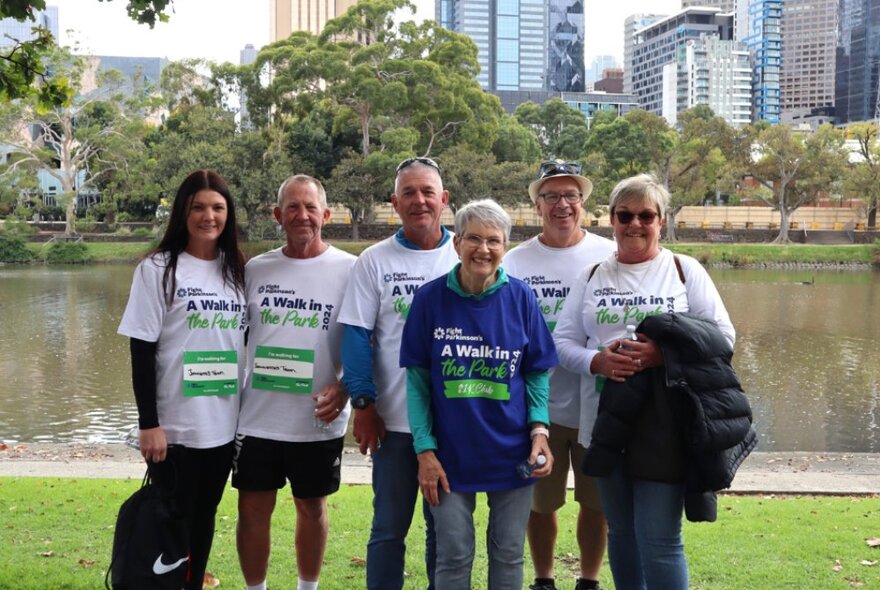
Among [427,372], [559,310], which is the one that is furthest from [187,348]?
[559,310]

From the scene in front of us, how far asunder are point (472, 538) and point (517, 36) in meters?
133

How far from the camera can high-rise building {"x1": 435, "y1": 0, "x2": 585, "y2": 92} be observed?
12569 cm

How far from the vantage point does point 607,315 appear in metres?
3.23

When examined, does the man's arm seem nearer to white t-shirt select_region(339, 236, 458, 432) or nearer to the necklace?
white t-shirt select_region(339, 236, 458, 432)

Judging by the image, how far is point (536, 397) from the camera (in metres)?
3.04

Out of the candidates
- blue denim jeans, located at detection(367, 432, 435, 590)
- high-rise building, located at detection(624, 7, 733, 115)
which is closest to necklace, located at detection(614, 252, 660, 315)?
blue denim jeans, located at detection(367, 432, 435, 590)

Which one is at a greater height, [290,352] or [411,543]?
[290,352]

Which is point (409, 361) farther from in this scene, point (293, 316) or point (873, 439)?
point (873, 439)

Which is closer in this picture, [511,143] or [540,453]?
[540,453]

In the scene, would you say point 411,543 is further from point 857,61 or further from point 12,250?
point 857,61

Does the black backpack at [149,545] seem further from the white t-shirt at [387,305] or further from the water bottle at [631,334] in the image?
the water bottle at [631,334]

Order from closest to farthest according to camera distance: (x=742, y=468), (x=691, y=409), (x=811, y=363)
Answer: (x=691, y=409), (x=742, y=468), (x=811, y=363)

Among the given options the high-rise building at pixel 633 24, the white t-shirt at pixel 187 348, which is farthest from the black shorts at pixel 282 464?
the high-rise building at pixel 633 24

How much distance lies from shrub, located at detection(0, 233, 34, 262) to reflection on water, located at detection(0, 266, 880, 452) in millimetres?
12229
